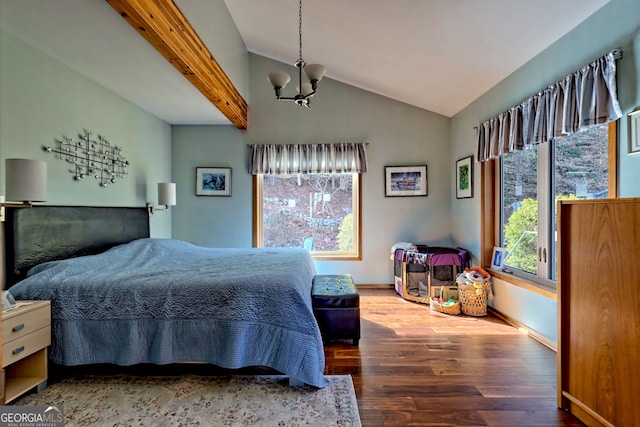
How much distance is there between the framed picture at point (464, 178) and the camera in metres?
4.25

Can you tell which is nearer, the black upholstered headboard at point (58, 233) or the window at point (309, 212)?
the black upholstered headboard at point (58, 233)

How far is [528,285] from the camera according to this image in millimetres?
3078

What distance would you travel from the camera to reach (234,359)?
2137 millimetres

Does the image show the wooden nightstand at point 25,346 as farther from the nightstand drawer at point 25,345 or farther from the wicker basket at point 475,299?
the wicker basket at point 475,299

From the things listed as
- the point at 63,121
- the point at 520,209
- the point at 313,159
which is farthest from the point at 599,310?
the point at 63,121

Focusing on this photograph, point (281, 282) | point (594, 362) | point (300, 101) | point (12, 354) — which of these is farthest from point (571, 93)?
point (12, 354)

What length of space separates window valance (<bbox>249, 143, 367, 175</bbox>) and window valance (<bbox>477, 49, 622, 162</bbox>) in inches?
71.7

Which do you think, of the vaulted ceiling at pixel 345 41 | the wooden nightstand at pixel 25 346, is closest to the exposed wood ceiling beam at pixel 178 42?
the vaulted ceiling at pixel 345 41

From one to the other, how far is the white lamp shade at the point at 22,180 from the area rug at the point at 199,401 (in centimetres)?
126

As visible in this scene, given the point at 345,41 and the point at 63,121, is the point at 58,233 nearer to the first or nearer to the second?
the point at 63,121

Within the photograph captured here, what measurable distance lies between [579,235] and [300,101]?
2186 mm

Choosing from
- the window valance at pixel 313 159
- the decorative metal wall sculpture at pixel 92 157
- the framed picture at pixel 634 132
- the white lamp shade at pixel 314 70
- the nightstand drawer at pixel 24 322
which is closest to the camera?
the nightstand drawer at pixel 24 322

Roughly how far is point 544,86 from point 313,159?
9.31 ft

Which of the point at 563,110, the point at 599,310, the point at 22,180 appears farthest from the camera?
the point at 563,110
